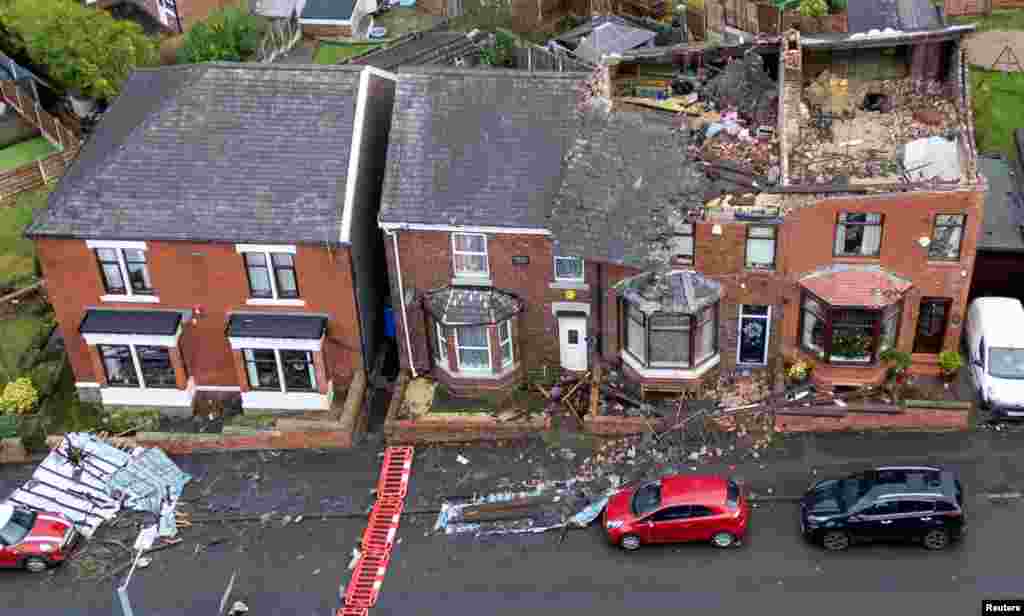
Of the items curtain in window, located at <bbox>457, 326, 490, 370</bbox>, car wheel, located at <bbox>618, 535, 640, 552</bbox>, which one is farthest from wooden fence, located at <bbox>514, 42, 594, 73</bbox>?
car wheel, located at <bbox>618, 535, 640, 552</bbox>

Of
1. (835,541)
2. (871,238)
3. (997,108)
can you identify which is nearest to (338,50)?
(997,108)

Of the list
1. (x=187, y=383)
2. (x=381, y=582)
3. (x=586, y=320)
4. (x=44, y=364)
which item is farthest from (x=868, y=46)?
(x=44, y=364)

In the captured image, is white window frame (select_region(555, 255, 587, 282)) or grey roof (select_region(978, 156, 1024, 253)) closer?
white window frame (select_region(555, 255, 587, 282))

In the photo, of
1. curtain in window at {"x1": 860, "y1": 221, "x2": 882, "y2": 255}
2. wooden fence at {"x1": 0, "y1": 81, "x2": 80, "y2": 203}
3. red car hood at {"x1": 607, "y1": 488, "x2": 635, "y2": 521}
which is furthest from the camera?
wooden fence at {"x1": 0, "y1": 81, "x2": 80, "y2": 203}

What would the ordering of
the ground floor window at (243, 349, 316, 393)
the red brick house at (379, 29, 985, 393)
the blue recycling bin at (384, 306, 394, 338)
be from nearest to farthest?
the red brick house at (379, 29, 985, 393)
the ground floor window at (243, 349, 316, 393)
the blue recycling bin at (384, 306, 394, 338)

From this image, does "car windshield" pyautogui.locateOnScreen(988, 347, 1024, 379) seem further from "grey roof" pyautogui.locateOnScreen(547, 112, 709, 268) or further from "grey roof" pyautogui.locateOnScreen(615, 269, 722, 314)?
"grey roof" pyautogui.locateOnScreen(547, 112, 709, 268)

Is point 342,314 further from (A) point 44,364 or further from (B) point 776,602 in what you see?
(B) point 776,602
